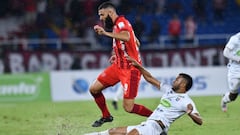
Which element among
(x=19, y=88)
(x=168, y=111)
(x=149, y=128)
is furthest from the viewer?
(x=19, y=88)

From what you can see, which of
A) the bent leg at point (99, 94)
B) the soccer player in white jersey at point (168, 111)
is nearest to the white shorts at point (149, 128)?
the soccer player in white jersey at point (168, 111)

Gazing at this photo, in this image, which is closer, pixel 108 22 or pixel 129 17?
pixel 108 22

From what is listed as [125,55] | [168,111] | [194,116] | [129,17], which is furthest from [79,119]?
[129,17]

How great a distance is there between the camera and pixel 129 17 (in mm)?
29797

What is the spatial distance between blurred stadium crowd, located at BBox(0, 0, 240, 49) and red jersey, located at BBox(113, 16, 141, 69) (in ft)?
45.5

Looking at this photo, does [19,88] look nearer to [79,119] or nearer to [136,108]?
[79,119]

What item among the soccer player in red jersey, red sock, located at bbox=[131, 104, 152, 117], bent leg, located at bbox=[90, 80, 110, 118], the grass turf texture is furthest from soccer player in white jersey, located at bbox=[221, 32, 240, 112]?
red sock, located at bbox=[131, 104, 152, 117]

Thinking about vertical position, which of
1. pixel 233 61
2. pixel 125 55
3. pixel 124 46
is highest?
pixel 124 46

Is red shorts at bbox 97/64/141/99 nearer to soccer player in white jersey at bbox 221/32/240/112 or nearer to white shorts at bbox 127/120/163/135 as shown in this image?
white shorts at bbox 127/120/163/135

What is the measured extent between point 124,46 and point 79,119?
362cm

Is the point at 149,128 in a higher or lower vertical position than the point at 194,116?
lower

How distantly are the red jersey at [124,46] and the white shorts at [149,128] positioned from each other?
2385mm

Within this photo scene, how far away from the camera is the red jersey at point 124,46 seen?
1249cm

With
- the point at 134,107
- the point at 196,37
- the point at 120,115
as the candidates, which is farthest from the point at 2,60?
the point at 134,107
